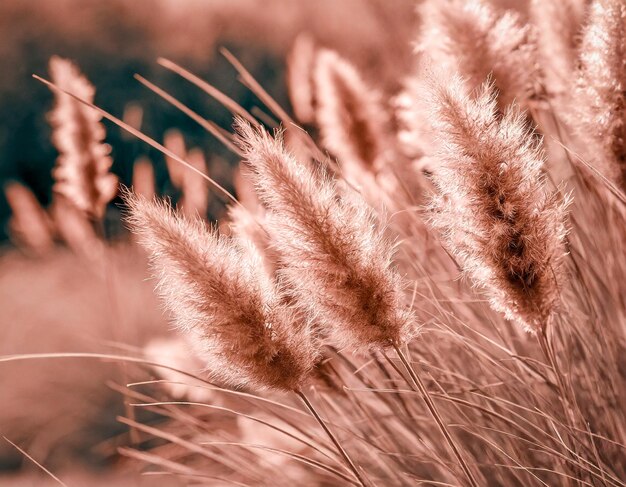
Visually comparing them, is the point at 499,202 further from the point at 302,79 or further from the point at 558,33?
the point at 302,79

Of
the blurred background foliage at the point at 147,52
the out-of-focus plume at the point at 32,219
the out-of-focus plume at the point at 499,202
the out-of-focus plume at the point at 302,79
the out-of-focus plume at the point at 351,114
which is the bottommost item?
the out-of-focus plume at the point at 499,202

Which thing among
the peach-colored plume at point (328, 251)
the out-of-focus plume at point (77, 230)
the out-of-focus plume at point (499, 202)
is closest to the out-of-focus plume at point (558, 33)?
the out-of-focus plume at point (499, 202)

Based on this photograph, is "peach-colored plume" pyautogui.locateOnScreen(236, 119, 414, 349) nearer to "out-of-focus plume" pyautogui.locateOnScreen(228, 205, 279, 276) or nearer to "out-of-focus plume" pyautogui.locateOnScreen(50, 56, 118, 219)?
"out-of-focus plume" pyautogui.locateOnScreen(228, 205, 279, 276)

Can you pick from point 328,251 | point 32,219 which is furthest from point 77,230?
point 328,251

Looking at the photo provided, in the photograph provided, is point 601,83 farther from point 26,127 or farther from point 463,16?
point 26,127

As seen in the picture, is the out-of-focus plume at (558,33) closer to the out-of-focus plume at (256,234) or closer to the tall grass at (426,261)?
the tall grass at (426,261)

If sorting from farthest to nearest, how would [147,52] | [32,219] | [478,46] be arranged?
[147,52] < [32,219] < [478,46]
